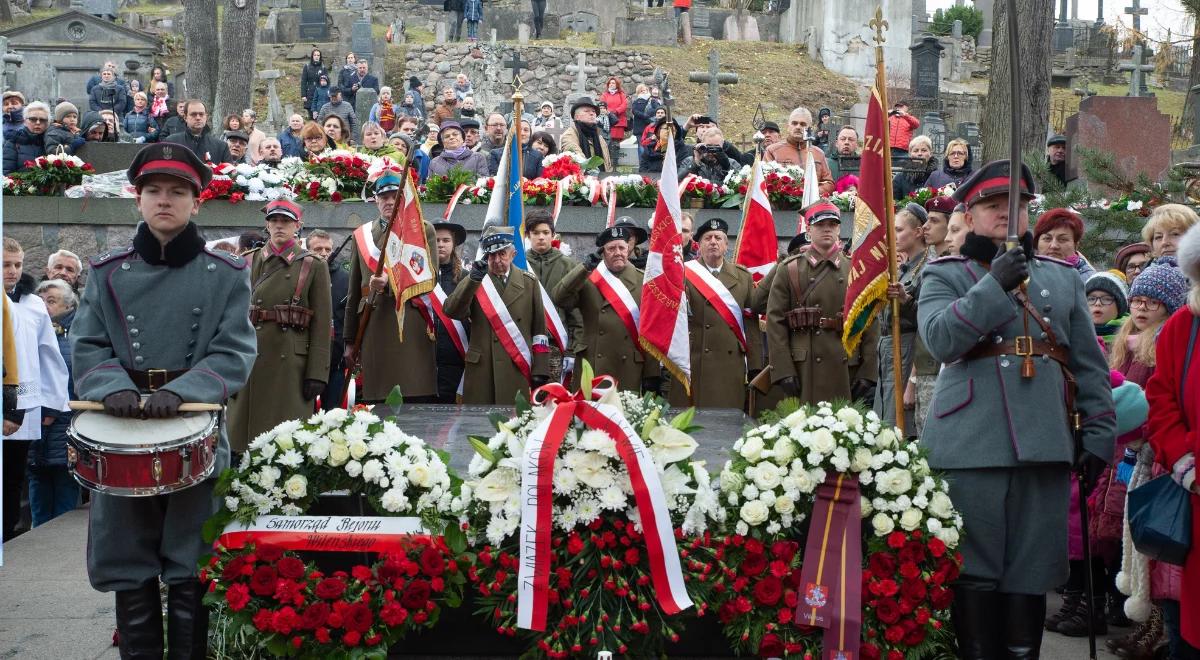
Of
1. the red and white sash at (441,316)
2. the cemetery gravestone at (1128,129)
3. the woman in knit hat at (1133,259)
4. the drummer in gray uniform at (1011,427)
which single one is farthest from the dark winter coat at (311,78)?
the drummer in gray uniform at (1011,427)

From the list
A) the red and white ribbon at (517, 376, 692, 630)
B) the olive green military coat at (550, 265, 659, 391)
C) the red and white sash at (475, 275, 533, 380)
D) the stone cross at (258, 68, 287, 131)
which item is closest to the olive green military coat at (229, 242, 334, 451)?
the red and white sash at (475, 275, 533, 380)

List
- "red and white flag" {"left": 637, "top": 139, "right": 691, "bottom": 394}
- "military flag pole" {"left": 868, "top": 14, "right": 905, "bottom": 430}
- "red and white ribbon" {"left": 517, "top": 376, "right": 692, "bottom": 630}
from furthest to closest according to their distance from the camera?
"red and white flag" {"left": 637, "top": 139, "right": 691, "bottom": 394}, "military flag pole" {"left": 868, "top": 14, "right": 905, "bottom": 430}, "red and white ribbon" {"left": 517, "top": 376, "right": 692, "bottom": 630}

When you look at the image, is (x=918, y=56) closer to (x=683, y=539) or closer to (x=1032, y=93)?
(x=1032, y=93)

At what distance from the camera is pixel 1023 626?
511 centimetres

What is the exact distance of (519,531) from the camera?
5.20 m

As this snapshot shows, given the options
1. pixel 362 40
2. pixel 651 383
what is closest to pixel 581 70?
pixel 362 40

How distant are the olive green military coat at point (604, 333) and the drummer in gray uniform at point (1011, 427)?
15.8 ft

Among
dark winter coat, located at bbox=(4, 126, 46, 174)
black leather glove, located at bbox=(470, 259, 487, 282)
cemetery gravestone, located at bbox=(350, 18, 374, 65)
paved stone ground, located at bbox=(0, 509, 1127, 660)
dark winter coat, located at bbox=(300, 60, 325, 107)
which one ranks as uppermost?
cemetery gravestone, located at bbox=(350, 18, 374, 65)

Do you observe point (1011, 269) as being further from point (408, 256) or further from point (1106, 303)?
point (408, 256)

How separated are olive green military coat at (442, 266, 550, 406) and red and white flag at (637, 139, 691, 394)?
80 centimetres

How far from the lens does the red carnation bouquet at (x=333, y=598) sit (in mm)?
5055

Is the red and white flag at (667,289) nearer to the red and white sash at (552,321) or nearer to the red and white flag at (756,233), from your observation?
the red and white sash at (552,321)

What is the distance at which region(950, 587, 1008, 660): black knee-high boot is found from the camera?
5164 millimetres

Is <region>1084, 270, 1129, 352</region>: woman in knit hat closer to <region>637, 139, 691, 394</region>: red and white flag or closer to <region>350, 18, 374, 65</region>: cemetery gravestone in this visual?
<region>637, 139, 691, 394</region>: red and white flag
